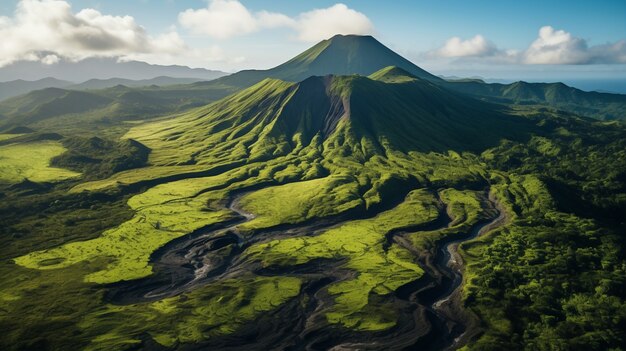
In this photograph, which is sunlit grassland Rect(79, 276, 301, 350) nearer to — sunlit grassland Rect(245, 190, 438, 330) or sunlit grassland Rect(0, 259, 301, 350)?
sunlit grassland Rect(0, 259, 301, 350)

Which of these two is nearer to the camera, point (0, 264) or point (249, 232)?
point (0, 264)

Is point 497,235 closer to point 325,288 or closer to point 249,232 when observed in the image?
point 325,288

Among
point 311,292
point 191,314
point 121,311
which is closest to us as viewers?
point 191,314

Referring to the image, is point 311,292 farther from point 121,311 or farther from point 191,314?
point 121,311

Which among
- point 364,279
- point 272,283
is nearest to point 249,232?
point 272,283

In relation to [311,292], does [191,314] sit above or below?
above

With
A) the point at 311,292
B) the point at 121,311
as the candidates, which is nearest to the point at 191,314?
the point at 121,311

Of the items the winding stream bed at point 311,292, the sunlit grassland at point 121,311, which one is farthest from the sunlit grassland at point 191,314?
the winding stream bed at point 311,292

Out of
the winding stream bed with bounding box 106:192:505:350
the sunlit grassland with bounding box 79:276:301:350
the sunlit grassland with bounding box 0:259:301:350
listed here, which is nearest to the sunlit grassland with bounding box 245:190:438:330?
the winding stream bed with bounding box 106:192:505:350
